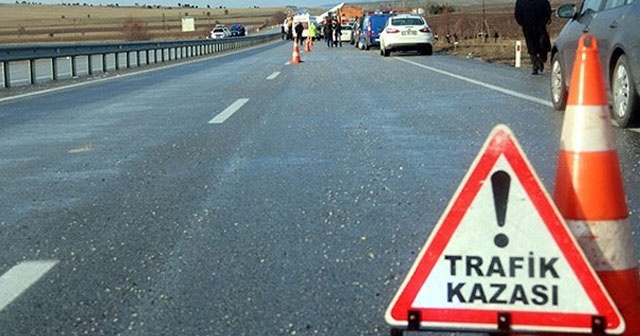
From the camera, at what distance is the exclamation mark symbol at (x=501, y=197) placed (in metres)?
2.99

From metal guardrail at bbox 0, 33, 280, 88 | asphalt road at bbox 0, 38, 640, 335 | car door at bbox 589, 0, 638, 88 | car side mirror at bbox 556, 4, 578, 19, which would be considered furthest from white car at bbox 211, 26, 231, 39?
car door at bbox 589, 0, 638, 88

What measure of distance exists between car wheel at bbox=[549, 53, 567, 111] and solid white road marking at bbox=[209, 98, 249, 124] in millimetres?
3880

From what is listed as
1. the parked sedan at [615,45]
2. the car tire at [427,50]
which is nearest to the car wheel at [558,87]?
the parked sedan at [615,45]

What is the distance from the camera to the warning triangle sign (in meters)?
2.93

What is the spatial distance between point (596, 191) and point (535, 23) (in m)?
16.6

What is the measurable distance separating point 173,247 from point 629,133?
5425 millimetres

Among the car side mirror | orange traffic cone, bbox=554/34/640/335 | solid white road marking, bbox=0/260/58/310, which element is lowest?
solid white road marking, bbox=0/260/58/310

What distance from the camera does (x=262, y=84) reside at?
57.5 ft

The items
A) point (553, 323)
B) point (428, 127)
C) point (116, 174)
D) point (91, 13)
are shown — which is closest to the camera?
point (553, 323)

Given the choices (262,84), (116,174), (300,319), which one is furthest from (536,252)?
(262,84)

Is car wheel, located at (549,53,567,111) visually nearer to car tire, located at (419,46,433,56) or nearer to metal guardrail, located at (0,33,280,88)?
metal guardrail, located at (0,33,280,88)

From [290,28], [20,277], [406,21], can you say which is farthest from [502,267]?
[290,28]

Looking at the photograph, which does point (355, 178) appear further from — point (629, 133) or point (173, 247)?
point (629, 133)

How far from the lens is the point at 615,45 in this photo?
8.77 m
